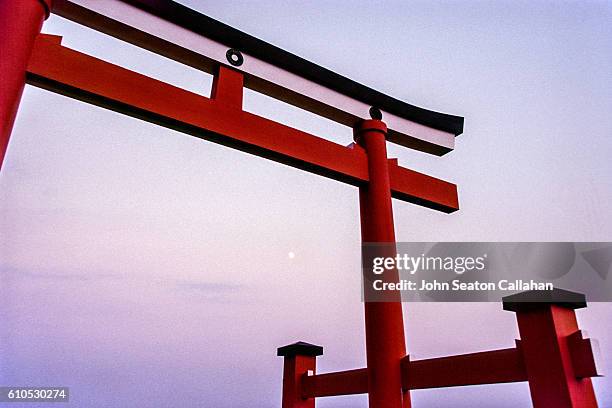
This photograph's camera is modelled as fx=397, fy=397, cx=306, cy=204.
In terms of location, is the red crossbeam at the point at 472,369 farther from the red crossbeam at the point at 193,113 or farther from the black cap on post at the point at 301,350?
the red crossbeam at the point at 193,113

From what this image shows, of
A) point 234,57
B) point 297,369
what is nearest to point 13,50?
point 234,57

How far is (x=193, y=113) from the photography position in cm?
194

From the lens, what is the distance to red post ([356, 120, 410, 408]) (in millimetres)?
1866

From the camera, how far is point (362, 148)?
2.54 metres

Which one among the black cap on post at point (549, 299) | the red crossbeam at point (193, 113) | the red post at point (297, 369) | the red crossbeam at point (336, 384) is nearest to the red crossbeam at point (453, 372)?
the red crossbeam at point (336, 384)

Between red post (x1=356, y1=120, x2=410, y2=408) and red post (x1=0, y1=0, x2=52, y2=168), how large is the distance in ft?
5.72

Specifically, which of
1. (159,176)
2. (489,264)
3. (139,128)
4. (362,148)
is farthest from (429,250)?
(139,128)

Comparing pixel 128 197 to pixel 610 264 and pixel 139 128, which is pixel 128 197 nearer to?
pixel 139 128

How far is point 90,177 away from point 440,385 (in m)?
4.61

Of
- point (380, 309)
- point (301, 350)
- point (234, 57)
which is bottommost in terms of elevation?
point (301, 350)

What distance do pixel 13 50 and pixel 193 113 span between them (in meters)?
0.72

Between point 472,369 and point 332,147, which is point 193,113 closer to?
point 332,147

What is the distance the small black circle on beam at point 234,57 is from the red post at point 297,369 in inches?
66.8

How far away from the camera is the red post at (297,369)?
2.34m
